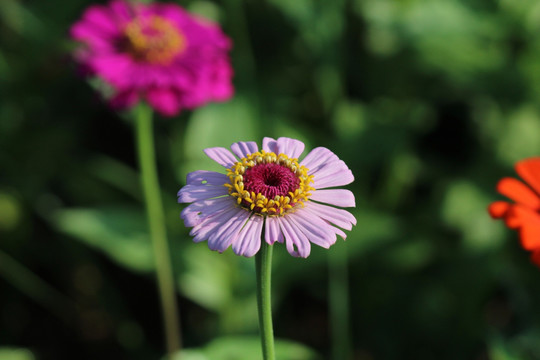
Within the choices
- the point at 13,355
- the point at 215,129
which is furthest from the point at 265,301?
the point at 215,129

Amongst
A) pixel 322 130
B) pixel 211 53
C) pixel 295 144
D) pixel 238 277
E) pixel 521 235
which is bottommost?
pixel 521 235

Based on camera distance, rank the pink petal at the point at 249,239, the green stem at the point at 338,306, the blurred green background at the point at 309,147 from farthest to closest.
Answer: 1. the blurred green background at the point at 309,147
2. the green stem at the point at 338,306
3. the pink petal at the point at 249,239

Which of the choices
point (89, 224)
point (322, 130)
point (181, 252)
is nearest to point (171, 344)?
point (181, 252)

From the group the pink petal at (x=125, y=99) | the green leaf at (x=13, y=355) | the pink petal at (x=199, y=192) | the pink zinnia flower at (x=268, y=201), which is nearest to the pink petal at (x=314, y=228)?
the pink zinnia flower at (x=268, y=201)

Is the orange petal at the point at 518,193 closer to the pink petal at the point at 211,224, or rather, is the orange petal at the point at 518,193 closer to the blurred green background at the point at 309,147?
the pink petal at the point at 211,224

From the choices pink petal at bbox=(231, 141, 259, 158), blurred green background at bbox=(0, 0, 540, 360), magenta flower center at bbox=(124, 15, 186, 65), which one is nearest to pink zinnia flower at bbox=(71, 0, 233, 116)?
magenta flower center at bbox=(124, 15, 186, 65)

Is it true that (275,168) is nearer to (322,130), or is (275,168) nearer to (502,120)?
(322,130)

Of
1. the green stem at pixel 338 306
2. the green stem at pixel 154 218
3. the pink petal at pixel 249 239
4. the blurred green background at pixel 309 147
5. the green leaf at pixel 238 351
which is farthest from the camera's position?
the blurred green background at pixel 309 147
